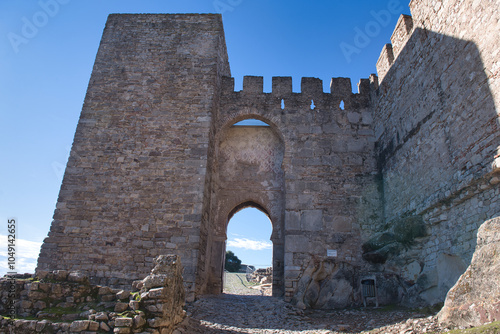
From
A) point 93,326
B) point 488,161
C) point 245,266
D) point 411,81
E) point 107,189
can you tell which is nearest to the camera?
point 93,326

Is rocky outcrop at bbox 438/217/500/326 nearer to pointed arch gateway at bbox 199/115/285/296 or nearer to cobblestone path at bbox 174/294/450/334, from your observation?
cobblestone path at bbox 174/294/450/334

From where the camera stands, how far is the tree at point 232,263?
2193 cm

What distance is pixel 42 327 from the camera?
3932 mm

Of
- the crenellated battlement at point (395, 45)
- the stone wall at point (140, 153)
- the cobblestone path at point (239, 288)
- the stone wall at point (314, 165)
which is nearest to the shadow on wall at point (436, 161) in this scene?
the crenellated battlement at point (395, 45)

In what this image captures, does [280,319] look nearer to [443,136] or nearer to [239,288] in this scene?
[443,136]

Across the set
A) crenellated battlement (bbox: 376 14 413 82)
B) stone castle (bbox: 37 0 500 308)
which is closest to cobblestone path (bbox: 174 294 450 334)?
stone castle (bbox: 37 0 500 308)

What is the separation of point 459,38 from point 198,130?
5.58 meters

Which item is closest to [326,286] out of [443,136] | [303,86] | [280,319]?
[280,319]

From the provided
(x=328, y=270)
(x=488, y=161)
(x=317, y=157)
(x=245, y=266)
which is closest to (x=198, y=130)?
(x=317, y=157)

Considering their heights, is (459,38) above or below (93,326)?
above

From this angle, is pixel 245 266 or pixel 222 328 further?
pixel 245 266

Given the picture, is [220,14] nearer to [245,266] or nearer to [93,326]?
[93,326]

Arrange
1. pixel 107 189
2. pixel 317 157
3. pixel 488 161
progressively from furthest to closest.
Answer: pixel 317 157 < pixel 107 189 < pixel 488 161

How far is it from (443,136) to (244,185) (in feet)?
15.9
